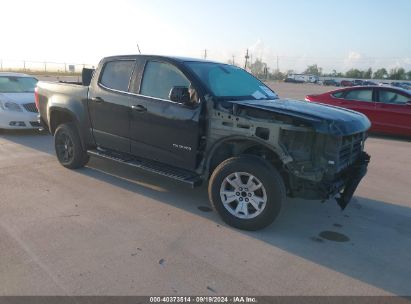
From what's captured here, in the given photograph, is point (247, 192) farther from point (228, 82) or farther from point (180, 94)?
point (228, 82)

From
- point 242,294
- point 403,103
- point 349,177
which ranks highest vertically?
point 403,103

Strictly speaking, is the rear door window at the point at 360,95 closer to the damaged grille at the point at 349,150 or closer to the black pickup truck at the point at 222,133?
the black pickup truck at the point at 222,133

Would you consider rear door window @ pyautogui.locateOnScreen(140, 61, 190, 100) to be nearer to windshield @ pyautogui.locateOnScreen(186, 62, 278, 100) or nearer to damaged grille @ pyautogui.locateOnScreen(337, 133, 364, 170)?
windshield @ pyautogui.locateOnScreen(186, 62, 278, 100)

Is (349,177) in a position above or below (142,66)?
below

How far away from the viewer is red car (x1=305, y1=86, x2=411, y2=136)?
10.8m

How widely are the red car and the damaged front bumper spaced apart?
22.0 ft

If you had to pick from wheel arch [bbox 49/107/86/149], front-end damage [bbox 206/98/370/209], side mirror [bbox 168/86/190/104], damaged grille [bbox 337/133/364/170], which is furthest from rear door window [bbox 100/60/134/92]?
damaged grille [bbox 337/133/364/170]

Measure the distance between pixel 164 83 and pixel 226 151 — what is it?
1243mm

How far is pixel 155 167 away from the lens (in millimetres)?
5324

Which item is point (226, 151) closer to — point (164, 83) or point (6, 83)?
point (164, 83)

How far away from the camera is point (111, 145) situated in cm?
595

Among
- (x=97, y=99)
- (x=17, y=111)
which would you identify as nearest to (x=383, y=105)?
(x=97, y=99)

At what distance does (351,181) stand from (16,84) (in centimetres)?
933

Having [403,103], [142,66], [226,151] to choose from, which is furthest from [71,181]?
[403,103]
